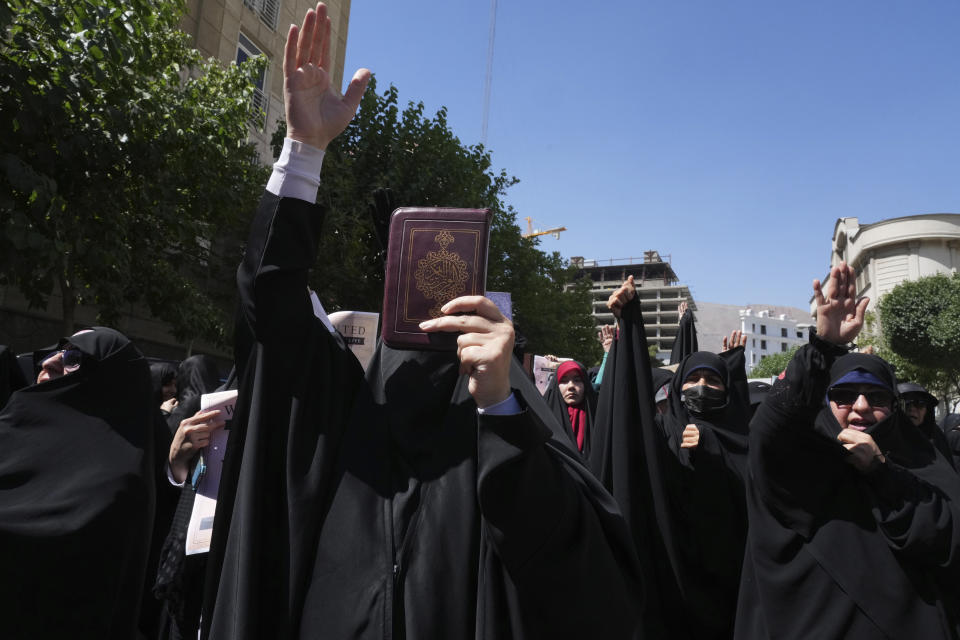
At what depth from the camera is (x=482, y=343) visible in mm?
1236

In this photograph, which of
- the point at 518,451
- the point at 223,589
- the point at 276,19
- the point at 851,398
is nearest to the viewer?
the point at 518,451

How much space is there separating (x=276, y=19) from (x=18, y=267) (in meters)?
13.7

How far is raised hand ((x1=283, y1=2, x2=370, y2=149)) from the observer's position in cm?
161

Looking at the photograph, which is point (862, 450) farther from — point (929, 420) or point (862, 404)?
point (929, 420)

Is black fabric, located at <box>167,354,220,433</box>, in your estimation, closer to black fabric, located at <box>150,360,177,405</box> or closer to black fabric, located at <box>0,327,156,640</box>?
black fabric, located at <box>0,327,156,640</box>

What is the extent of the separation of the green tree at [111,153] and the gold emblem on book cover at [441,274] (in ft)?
13.1

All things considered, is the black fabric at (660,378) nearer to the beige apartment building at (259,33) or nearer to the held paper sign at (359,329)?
the held paper sign at (359,329)

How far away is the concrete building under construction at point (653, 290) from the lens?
10975 centimetres

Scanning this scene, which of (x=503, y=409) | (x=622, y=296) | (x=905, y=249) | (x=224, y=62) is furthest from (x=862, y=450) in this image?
(x=905, y=249)

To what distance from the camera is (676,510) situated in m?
3.79

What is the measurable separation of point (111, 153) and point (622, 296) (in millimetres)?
5317

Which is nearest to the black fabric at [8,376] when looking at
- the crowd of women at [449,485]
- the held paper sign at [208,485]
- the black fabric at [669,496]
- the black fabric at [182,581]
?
the crowd of women at [449,485]

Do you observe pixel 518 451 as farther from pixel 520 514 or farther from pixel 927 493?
pixel 927 493

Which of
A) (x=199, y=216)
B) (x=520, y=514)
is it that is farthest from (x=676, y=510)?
(x=199, y=216)
